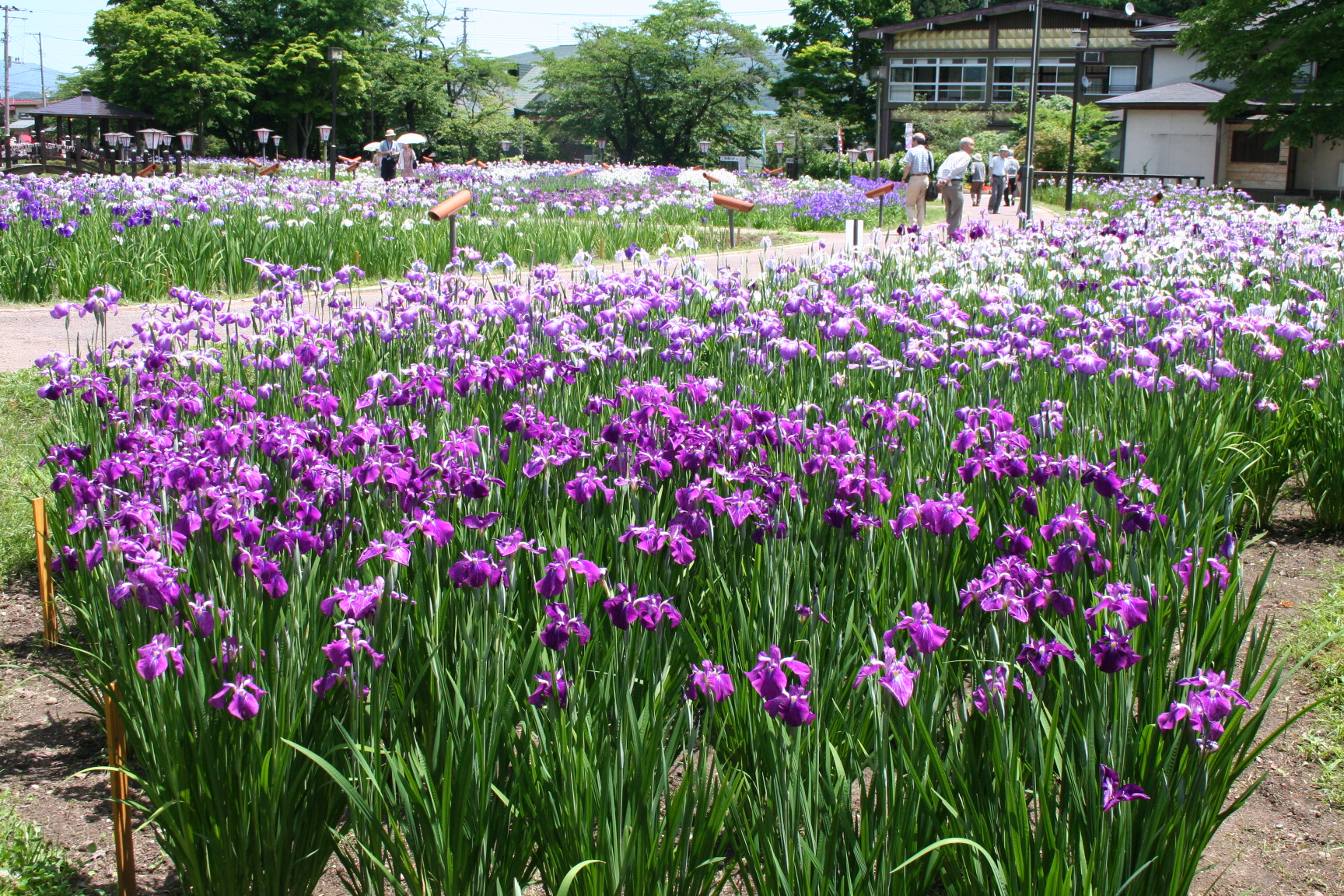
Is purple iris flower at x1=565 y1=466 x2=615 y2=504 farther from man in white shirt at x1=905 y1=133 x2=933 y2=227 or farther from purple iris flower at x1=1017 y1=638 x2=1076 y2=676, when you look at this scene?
man in white shirt at x1=905 y1=133 x2=933 y2=227

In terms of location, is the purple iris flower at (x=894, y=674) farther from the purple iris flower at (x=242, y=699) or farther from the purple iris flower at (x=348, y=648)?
the purple iris flower at (x=242, y=699)

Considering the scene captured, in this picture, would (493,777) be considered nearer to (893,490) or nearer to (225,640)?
(225,640)

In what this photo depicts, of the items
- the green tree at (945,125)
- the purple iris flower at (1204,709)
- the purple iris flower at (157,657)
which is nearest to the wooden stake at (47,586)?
the purple iris flower at (157,657)

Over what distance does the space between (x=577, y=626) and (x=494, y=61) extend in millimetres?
58679

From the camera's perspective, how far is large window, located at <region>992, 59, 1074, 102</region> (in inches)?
2084

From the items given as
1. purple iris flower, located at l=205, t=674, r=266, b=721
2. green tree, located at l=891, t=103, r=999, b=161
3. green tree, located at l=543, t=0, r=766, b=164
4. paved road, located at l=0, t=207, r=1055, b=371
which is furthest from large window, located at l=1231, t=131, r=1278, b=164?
purple iris flower, located at l=205, t=674, r=266, b=721

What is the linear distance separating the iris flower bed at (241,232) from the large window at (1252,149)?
86.4 feet

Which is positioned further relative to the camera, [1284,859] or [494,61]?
[494,61]

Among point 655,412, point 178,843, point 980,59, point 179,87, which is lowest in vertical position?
point 178,843

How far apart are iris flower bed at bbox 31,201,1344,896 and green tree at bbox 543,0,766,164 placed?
50.0 metres

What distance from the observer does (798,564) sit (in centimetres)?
246

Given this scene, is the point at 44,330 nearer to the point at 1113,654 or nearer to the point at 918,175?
the point at 1113,654

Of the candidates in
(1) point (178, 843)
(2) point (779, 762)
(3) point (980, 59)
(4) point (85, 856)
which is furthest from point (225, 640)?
(3) point (980, 59)

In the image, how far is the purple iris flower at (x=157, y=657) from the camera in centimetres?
191
